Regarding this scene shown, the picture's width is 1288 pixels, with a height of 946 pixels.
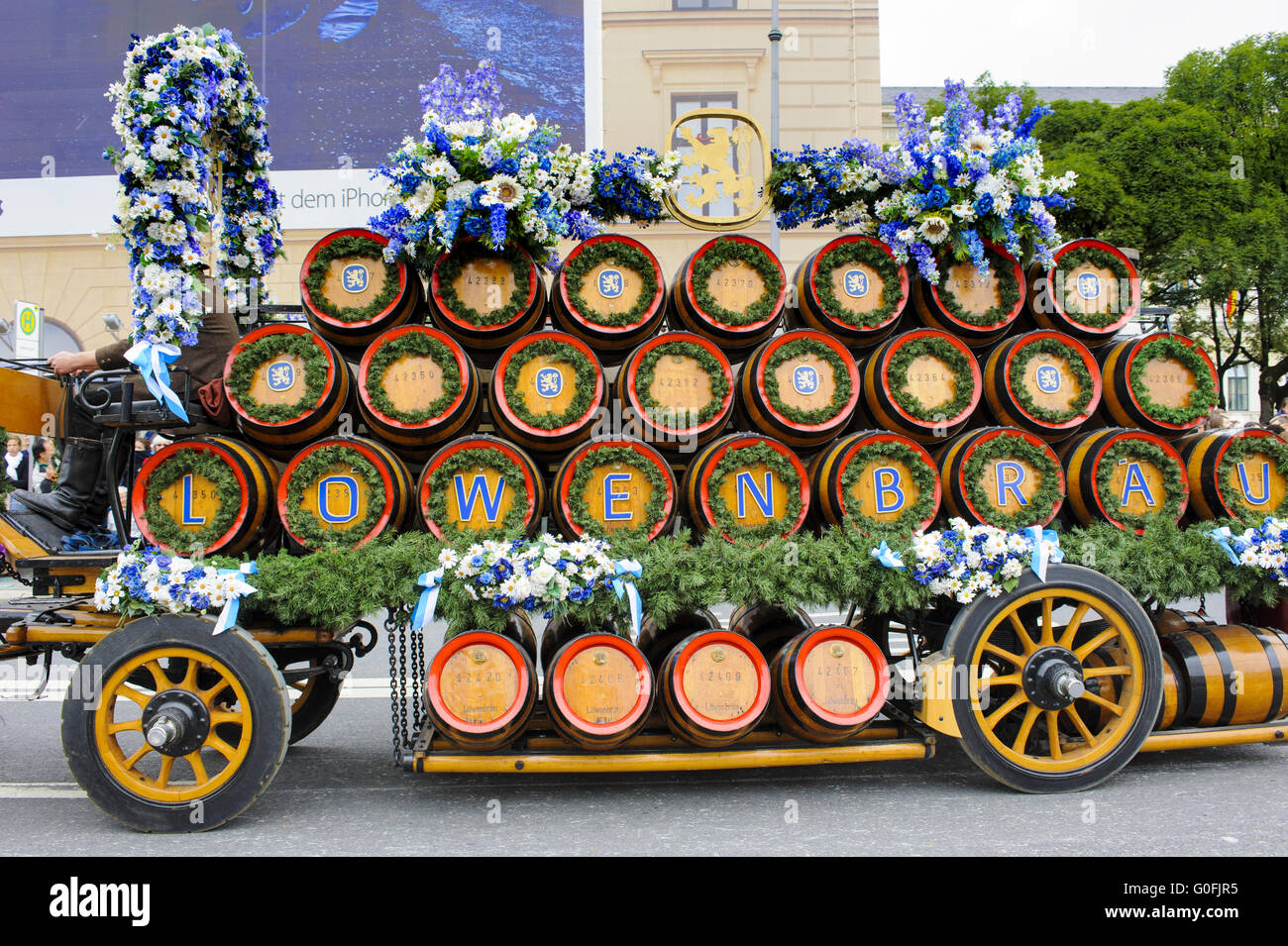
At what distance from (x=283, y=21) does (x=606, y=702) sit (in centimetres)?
1715

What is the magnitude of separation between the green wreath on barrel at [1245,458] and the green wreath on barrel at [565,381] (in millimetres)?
3019

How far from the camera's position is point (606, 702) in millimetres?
3715

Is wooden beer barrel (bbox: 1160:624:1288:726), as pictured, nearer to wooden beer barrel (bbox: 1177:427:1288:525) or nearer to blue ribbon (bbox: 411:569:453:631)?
wooden beer barrel (bbox: 1177:427:1288:525)

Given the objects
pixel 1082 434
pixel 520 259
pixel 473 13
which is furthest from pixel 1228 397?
pixel 520 259

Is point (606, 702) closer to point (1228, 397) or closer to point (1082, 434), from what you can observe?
point (1082, 434)

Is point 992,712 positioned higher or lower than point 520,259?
lower

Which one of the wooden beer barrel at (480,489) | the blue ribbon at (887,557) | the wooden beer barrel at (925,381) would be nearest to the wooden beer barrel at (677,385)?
the wooden beer barrel at (480,489)

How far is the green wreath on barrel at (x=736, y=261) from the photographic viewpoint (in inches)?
164

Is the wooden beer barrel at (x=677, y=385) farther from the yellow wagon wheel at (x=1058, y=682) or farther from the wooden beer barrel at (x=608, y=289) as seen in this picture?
the yellow wagon wheel at (x=1058, y=682)

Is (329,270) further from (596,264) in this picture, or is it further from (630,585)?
(630,585)

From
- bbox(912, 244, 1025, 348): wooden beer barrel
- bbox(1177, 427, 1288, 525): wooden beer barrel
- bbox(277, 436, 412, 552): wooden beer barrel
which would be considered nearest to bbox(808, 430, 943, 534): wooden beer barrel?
bbox(912, 244, 1025, 348): wooden beer barrel

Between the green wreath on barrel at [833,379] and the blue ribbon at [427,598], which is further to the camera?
the green wreath on barrel at [833,379]

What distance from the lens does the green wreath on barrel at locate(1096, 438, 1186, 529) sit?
4074 millimetres

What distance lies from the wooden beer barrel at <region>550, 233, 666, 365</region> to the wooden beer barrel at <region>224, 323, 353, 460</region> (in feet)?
3.62
